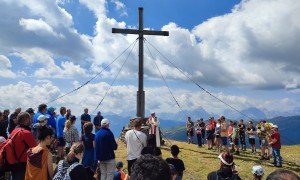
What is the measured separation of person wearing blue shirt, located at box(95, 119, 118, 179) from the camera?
10.2m

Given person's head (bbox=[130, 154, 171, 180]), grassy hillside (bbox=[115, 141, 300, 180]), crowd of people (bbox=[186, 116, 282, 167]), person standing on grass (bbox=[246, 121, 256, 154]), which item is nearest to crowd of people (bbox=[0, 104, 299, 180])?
person's head (bbox=[130, 154, 171, 180])

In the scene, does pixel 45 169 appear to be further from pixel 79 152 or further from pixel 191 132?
pixel 191 132

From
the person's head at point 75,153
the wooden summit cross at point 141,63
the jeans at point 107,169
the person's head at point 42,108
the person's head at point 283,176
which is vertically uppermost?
the wooden summit cross at point 141,63

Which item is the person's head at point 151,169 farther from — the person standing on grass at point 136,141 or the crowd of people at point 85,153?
the person standing on grass at point 136,141

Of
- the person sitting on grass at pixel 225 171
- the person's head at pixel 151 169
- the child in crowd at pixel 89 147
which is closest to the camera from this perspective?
the person's head at pixel 151 169

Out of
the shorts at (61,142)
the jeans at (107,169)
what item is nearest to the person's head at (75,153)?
the jeans at (107,169)

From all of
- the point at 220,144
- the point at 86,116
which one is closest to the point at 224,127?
the point at 220,144

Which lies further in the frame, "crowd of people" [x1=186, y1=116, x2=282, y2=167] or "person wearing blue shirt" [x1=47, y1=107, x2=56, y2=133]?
"crowd of people" [x1=186, y1=116, x2=282, y2=167]

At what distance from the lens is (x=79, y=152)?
6.80m

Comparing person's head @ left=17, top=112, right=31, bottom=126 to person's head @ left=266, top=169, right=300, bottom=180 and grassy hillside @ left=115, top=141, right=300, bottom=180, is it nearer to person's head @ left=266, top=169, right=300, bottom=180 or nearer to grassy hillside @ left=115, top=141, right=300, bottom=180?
person's head @ left=266, top=169, right=300, bottom=180

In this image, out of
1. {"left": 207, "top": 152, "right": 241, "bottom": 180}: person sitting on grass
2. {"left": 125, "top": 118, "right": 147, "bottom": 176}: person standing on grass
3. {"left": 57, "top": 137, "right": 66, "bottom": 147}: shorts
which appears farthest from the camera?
{"left": 57, "top": 137, "right": 66, "bottom": 147}: shorts

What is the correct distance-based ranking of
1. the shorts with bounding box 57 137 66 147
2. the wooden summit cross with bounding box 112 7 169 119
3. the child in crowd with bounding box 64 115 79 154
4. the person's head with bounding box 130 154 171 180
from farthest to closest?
the wooden summit cross with bounding box 112 7 169 119 → the shorts with bounding box 57 137 66 147 → the child in crowd with bounding box 64 115 79 154 → the person's head with bounding box 130 154 171 180

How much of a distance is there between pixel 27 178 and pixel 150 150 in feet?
11.2

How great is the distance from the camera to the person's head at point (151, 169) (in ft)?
9.29
